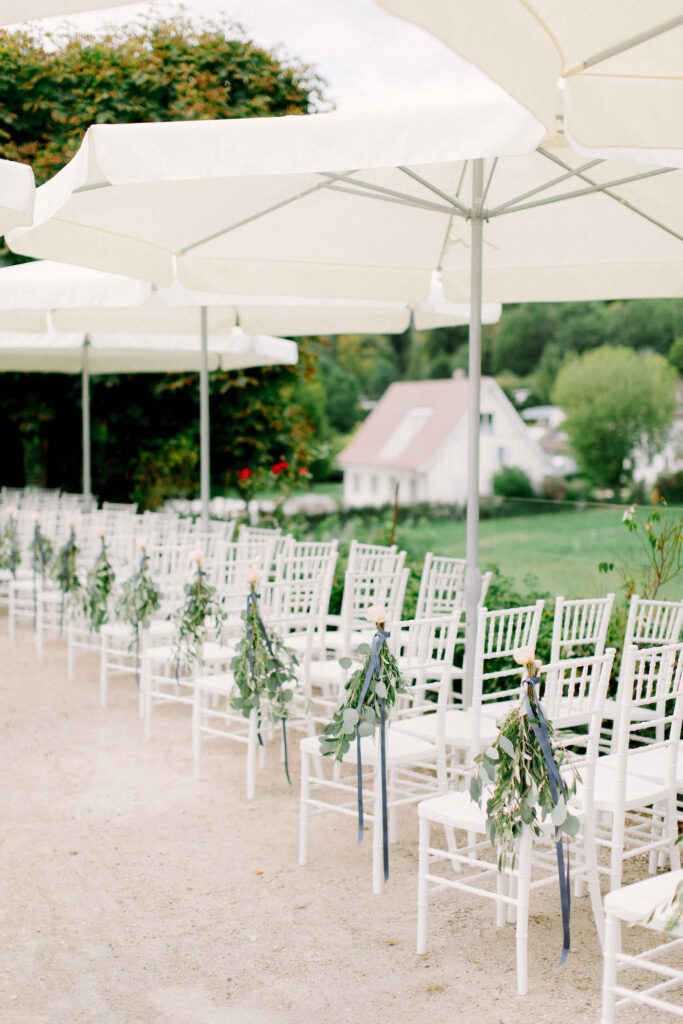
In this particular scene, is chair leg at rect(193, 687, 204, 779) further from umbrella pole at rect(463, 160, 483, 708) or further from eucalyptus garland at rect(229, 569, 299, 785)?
umbrella pole at rect(463, 160, 483, 708)

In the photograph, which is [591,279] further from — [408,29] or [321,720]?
[408,29]

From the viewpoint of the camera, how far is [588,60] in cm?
321

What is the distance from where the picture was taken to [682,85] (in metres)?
3.38

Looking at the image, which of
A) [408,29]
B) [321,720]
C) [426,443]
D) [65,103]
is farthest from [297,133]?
[426,443]

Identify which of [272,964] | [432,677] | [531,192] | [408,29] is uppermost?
[408,29]

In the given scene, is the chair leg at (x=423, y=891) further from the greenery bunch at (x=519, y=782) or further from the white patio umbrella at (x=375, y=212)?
the white patio umbrella at (x=375, y=212)

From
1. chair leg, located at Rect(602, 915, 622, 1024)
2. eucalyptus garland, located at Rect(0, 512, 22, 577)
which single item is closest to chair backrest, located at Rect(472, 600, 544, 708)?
chair leg, located at Rect(602, 915, 622, 1024)

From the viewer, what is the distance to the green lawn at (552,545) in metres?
7.22

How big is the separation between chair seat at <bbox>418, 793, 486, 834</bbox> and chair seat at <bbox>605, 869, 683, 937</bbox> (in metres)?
0.63

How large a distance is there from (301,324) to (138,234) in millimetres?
3159

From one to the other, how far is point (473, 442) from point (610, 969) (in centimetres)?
285

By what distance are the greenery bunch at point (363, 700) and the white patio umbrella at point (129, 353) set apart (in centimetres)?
458

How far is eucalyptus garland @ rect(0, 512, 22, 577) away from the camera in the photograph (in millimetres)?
9648

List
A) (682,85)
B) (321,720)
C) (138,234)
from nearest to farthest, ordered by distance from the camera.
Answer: (682,85), (138,234), (321,720)
